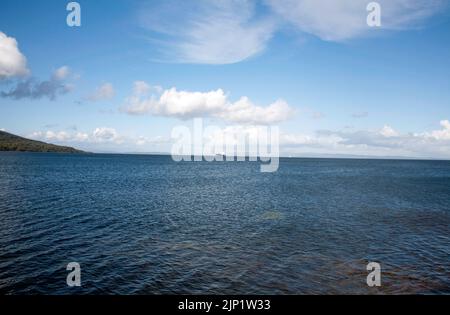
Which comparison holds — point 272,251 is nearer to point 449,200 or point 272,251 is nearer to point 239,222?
point 239,222

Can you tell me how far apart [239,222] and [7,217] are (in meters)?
29.1

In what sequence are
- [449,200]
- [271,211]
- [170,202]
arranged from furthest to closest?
1. [449,200]
2. [170,202]
3. [271,211]

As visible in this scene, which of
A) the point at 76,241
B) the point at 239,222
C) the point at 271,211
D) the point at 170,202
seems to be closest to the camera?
the point at 76,241

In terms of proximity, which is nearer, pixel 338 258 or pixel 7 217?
pixel 338 258

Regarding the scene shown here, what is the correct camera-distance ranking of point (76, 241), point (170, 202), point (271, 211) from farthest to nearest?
point (170, 202) < point (271, 211) < point (76, 241)

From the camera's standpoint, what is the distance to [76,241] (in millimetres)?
30750

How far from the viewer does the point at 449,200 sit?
66.9 meters
